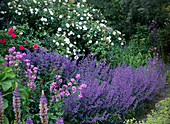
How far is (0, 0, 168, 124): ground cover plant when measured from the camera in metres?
2.39

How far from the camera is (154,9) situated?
21.9 ft

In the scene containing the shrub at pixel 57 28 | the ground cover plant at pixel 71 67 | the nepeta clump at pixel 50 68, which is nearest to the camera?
the ground cover plant at pixel 71 67

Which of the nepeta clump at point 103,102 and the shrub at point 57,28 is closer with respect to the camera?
the nepeta clump at point 103,102

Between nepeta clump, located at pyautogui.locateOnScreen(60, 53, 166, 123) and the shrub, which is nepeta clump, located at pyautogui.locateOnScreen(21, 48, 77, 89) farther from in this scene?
the shrub

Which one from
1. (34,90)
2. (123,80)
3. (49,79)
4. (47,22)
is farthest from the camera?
(47,22)

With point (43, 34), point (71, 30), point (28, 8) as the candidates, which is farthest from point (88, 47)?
point (28, 8)

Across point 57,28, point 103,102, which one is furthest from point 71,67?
point 57,28

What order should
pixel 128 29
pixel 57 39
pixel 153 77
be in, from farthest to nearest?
pixel 128 29 < pixel 57 39 < pixel 153 77

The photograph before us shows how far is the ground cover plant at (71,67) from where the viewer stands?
7.86 feet

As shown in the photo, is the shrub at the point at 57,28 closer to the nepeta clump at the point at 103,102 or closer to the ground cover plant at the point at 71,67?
the ground cover plant at the point at 71,67

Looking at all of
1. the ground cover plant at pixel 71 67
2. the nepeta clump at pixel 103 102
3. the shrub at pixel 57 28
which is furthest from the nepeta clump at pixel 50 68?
the shrub at pixel 57 28

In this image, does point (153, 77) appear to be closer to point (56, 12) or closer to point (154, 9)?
point (56, 12)

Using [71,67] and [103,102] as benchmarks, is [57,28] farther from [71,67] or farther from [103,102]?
[103,102]

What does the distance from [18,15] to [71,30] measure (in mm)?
1351
